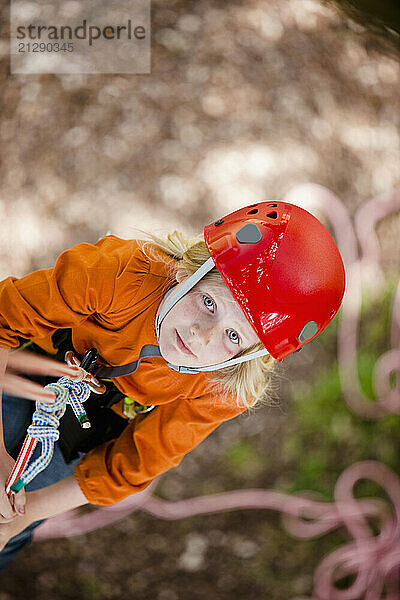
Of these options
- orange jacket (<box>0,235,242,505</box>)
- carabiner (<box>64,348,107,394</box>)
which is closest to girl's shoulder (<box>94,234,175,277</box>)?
orange jacket (<box>0,235,242,505</box>)

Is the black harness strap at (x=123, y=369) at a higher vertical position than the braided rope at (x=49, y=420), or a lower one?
higher

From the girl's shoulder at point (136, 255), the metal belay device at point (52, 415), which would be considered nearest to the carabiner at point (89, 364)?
the metal belay device at point (52, 415)

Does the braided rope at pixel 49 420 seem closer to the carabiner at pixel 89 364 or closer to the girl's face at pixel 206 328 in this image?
the carabiner at pixel 89 364

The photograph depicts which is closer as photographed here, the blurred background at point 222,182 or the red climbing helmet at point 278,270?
the red climbing helmet at point 278,270

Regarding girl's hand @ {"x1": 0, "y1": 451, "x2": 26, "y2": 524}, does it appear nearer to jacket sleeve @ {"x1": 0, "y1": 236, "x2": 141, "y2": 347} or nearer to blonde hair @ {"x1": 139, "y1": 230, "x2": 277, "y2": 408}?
jacket sleeve @ {"x1": 0, "y1": 236, "x2": 141, "y2": 347}

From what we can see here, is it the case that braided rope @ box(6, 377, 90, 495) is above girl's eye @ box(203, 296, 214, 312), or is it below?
below

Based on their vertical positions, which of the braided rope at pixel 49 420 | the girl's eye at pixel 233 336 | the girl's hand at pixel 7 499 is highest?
the girl's eye at pixel 233 336

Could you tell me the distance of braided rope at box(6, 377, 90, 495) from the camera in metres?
0.64

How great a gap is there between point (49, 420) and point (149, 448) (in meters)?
0.12

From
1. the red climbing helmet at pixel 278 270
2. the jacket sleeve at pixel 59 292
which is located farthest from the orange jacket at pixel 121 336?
the red climbing helmet at pixel 278 270

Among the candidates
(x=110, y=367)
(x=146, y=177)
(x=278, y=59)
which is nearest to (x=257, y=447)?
(x=110, y=367)

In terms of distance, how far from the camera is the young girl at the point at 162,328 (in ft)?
1.83

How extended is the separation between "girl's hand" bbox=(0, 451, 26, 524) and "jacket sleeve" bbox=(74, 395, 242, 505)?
8 centimetres

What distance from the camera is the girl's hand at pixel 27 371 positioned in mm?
632
